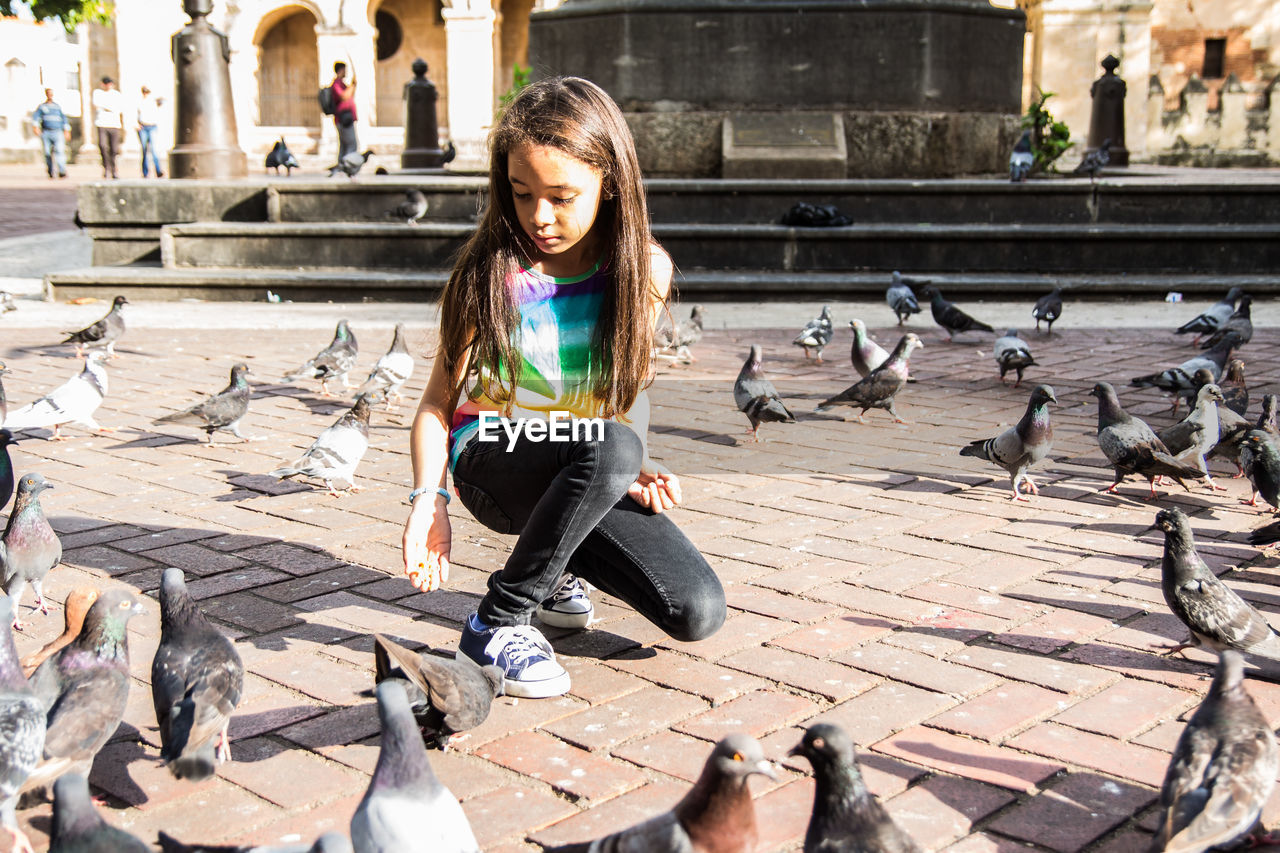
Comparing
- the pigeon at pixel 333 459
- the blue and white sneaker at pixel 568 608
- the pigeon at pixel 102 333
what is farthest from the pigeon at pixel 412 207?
the blue and white sneaker at pixel 568 608

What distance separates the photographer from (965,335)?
34.2 feet

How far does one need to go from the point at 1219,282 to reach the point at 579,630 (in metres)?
→ 9.96

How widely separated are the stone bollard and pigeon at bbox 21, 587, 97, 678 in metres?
22.1

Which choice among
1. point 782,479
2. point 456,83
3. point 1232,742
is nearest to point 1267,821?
point 1232,742

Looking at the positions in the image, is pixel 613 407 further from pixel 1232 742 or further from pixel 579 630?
pixel 1232 742

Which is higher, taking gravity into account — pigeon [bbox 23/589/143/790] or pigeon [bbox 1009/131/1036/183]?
pigeon [bbox 1009/131/1036/183]

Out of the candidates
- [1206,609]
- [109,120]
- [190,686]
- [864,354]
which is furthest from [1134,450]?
[109,120]

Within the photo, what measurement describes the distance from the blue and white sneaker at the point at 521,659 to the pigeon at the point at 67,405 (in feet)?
12.8

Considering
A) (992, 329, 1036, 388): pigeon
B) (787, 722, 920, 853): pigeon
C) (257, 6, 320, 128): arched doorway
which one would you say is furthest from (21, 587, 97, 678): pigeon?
(257, 6, 320, 128): arched doorway

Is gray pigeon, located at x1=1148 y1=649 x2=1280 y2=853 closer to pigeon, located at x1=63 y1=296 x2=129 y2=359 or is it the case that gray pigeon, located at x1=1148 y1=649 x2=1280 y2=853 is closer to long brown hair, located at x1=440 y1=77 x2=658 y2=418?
long brown hair, located at x1=440 y1=77 x2=658 y2=418

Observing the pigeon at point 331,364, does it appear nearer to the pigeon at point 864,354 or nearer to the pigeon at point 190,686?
the pigeon at point 864,354

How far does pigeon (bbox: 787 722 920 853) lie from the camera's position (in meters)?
2.26

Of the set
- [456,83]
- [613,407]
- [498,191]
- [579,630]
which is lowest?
[579,630]

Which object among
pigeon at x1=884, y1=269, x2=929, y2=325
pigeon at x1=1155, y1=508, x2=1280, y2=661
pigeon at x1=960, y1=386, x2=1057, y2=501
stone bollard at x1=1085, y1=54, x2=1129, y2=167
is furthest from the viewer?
stone bollard at x1=1085, y1=54, x2=1129, y2=167
